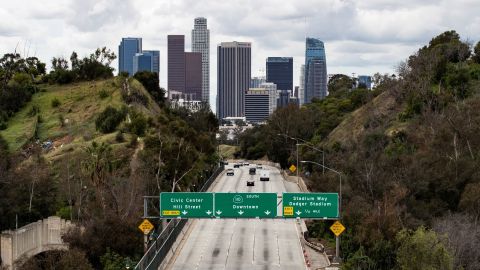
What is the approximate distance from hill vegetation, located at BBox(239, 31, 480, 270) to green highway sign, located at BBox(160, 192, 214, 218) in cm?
971

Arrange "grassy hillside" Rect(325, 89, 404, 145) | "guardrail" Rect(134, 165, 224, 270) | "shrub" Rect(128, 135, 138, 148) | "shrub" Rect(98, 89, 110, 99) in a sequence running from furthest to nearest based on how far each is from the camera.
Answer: "shrub" Rect(98, 89, 110, 99), "grassy hillside" Rect(325, 89, 404, 145), "shrub" Rect(128, 135, 138, 148), "guardrail" Rect(134, 165, 224, 270)

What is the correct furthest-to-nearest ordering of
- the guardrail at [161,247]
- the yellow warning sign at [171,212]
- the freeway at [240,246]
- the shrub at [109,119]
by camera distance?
the shrub at [109,119]
the freeway at [240,246]
the yellow warning sign at [171,212]
the guardrail at [161,247]

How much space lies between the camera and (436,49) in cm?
11531

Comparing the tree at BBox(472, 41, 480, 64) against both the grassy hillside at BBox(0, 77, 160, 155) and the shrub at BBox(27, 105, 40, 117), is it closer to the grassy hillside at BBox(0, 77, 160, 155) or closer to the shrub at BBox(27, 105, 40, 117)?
the grassy hillside at BBox(0, 77, 160, 155)

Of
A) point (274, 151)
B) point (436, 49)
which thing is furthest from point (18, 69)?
point (436, 49)

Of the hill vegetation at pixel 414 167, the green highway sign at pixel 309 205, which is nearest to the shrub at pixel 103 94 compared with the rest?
the hill vegetation at pixel 414 167

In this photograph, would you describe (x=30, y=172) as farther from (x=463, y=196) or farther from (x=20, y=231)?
(x=463, y=196)

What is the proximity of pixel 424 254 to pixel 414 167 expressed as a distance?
23.3m

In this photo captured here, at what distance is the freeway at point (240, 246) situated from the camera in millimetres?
49969

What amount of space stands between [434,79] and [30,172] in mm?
64382

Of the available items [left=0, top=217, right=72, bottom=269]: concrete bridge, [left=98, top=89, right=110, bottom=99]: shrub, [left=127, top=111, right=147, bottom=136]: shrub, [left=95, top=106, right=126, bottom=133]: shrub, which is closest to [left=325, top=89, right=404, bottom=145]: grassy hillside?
[left=127, top=111, right=147, bottom=136]: shrub

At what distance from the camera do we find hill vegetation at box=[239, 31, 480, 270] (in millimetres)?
50156

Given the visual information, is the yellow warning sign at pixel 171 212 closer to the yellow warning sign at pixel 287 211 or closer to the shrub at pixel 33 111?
the yellow warning sign at pixel 287 211

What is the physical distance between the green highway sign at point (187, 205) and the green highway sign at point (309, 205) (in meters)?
5.00
